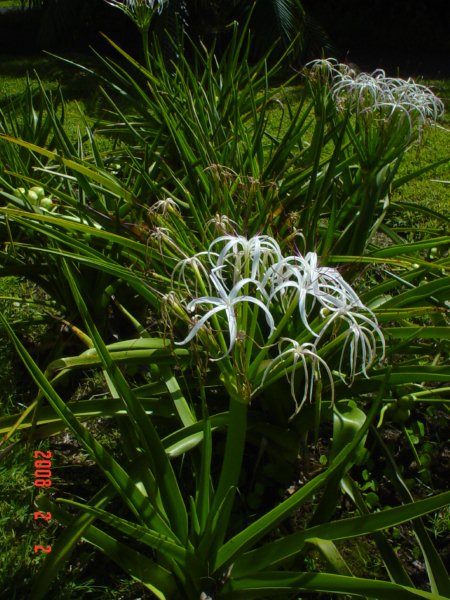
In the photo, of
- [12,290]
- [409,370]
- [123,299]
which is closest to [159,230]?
[409,370]

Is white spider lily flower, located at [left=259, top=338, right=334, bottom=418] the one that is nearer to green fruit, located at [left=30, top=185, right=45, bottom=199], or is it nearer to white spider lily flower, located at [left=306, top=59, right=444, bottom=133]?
white spider lily flower, located at [left=306, top=59, right=444, bottom=133]

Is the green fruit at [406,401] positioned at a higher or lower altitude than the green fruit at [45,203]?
lower

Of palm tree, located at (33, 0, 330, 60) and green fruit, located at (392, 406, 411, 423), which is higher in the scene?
palm tree, located at (33, 0, 330, 60)

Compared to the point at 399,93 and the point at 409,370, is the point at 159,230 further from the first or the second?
the point at 399,93

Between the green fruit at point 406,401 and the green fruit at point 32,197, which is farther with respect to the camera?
the green fruit at point 32,197

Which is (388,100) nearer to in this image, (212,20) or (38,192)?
(38,192)

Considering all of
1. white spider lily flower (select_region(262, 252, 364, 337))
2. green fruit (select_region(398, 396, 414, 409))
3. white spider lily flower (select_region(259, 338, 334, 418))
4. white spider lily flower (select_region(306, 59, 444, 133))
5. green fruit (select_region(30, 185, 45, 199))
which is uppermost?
white spider lily flower (select_region(306, 59, 444, 133))
